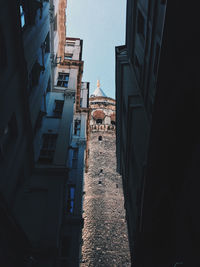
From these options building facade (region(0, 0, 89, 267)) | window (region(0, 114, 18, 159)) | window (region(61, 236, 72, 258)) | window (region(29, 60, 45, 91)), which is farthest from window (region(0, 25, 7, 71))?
window (region(61, 236, 72, 258))

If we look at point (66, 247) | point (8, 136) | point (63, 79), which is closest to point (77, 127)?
point (63, 79)

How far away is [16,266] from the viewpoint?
27.2ft

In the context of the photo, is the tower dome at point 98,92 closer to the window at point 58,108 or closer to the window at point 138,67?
the window at point 58,108

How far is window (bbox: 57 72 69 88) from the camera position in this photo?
1991cm

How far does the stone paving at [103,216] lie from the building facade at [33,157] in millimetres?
12852

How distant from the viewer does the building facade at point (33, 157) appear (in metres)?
8.10

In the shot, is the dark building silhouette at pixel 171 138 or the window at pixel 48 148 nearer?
the dark building silhouette at pixel 171 138

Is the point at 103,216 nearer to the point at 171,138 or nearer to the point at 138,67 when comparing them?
the point at 138,67

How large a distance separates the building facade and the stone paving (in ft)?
42.2

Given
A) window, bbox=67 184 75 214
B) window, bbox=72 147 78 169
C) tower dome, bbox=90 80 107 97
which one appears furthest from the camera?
tower dome, bbox=90 80 107 97

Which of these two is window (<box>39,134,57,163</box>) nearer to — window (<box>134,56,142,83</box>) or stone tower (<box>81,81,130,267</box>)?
window (<box>134,56,142,83</box>)

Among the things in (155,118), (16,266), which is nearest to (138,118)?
(155,118)

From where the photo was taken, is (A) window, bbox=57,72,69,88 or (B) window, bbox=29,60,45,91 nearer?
(B) window, bbox=29,60,45,91

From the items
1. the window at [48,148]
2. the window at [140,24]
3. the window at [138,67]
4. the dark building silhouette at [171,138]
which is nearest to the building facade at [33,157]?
the window at [48,148]
